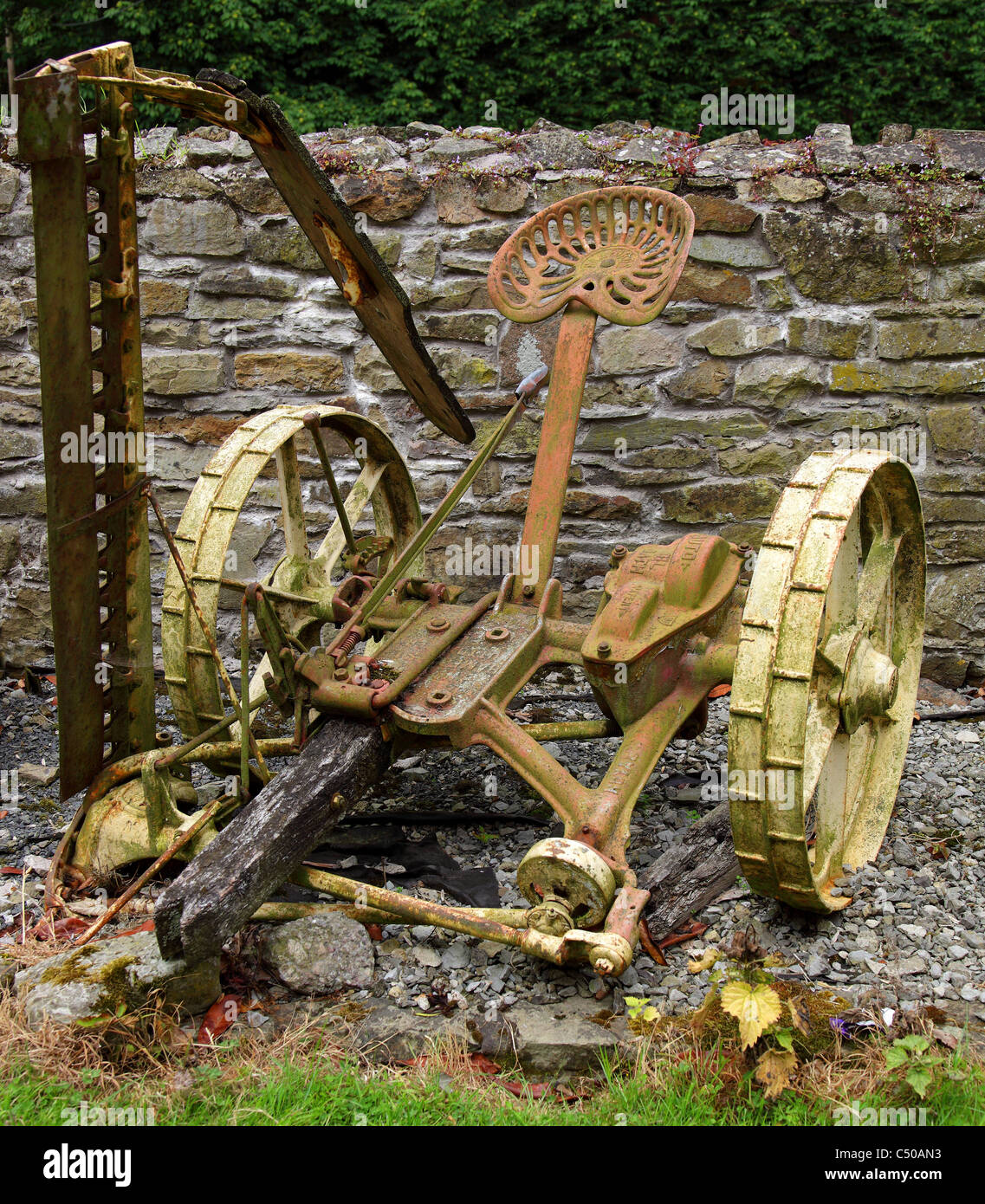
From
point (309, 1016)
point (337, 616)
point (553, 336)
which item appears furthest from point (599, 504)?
point (309, 1016)

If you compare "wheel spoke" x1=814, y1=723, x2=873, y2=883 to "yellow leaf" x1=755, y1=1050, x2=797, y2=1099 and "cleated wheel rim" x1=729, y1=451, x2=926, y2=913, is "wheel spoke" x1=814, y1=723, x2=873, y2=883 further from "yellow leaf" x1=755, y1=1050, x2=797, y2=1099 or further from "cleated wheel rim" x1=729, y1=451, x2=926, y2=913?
"yellow leaf" x1=755, y1=1050, x2=797, y2=1099

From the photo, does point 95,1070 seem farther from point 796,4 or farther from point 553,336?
point 796,4

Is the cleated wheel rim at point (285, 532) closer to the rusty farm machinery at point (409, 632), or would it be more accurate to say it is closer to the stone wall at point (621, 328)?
the rusty farm machinery at point (409, 632)

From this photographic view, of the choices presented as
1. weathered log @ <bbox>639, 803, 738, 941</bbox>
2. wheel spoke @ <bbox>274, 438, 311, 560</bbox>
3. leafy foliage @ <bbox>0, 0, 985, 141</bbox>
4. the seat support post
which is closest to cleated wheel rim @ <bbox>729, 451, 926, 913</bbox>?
weathered log @ <bbox>639, 803, 738, 941</bbox>

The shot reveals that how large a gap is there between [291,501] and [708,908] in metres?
1.71

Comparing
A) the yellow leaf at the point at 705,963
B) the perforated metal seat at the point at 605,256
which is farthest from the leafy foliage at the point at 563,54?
the yellow leaf at the point at 705,963

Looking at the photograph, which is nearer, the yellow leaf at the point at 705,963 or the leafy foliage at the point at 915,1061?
the leafy foliage at the point at 915,1061

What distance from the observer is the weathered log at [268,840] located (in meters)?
2.36

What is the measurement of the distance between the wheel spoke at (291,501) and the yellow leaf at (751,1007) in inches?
73.7

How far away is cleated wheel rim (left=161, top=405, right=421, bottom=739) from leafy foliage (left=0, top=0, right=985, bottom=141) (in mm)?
4500

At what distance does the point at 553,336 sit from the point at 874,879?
2.42 metres

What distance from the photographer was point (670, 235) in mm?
3443

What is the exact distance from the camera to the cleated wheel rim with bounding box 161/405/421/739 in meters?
2.99

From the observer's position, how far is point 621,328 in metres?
4.39
